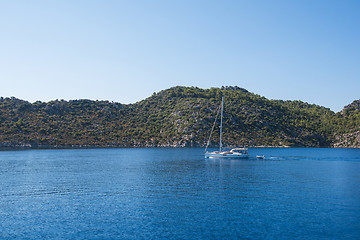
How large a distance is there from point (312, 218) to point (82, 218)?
23609 mm

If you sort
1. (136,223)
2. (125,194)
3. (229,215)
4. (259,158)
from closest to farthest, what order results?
(136,223), (229,215), (125,194), (259,158)

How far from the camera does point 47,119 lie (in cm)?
19000

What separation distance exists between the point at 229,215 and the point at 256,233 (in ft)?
18.9

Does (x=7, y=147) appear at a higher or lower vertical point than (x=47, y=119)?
lower

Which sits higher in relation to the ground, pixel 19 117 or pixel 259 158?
pixel 19 117

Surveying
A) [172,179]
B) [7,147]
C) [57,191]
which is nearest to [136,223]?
[57,191]

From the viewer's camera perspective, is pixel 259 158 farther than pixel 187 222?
Yes

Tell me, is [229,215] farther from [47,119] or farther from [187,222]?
[47,119]

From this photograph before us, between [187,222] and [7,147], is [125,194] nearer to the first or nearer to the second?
[187,222]

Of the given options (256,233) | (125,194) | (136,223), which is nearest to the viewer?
(256,233)

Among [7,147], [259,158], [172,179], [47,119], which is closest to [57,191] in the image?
[172,179]

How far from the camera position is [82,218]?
104 ft

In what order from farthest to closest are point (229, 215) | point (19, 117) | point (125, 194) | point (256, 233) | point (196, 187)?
point (19, 117), point (196, 187), point (125, 194), point (229, 215), point (256, 233)

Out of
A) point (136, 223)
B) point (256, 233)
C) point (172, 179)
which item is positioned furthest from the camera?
point (172, 179)
